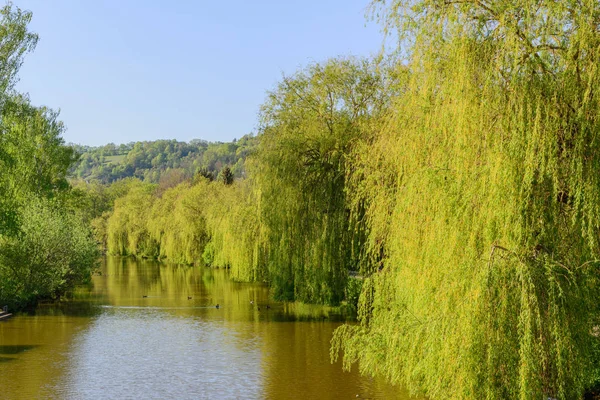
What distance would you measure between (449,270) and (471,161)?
1569 millimetres

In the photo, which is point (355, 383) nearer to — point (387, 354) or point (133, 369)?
point (387, 354)

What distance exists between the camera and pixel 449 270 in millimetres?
9750

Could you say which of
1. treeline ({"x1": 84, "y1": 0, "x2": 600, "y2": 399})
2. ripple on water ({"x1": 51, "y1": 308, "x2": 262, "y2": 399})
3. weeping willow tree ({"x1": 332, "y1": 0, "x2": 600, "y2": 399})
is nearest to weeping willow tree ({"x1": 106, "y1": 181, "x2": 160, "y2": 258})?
ripple on water ({"x1": 51, "y1": 308, "x2": 262, "y2": 399})

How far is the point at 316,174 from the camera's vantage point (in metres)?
23.5

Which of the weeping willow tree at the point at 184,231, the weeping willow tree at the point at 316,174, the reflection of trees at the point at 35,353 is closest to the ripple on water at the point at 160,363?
the reflection of trees at the point at 35,353

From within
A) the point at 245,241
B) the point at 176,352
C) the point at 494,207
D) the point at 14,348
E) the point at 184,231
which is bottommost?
the point at 176,352

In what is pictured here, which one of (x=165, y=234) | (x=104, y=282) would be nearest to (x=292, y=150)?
(x=104, y=282)

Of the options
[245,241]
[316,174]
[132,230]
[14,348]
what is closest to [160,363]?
[14,348]

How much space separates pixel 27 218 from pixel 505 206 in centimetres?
2303

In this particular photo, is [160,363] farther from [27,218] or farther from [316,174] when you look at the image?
[27,218]

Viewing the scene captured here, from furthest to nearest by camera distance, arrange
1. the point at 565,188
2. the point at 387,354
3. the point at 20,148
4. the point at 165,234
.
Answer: the point at 165,234, the point at 20,148, the point at 387,354, the point at 565,188

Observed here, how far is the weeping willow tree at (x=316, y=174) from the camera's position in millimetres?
22953

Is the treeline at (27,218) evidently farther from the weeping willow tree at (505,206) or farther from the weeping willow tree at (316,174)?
the weeping willow tree at (505,206)

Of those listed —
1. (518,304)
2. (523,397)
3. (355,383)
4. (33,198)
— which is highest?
(33,198)
